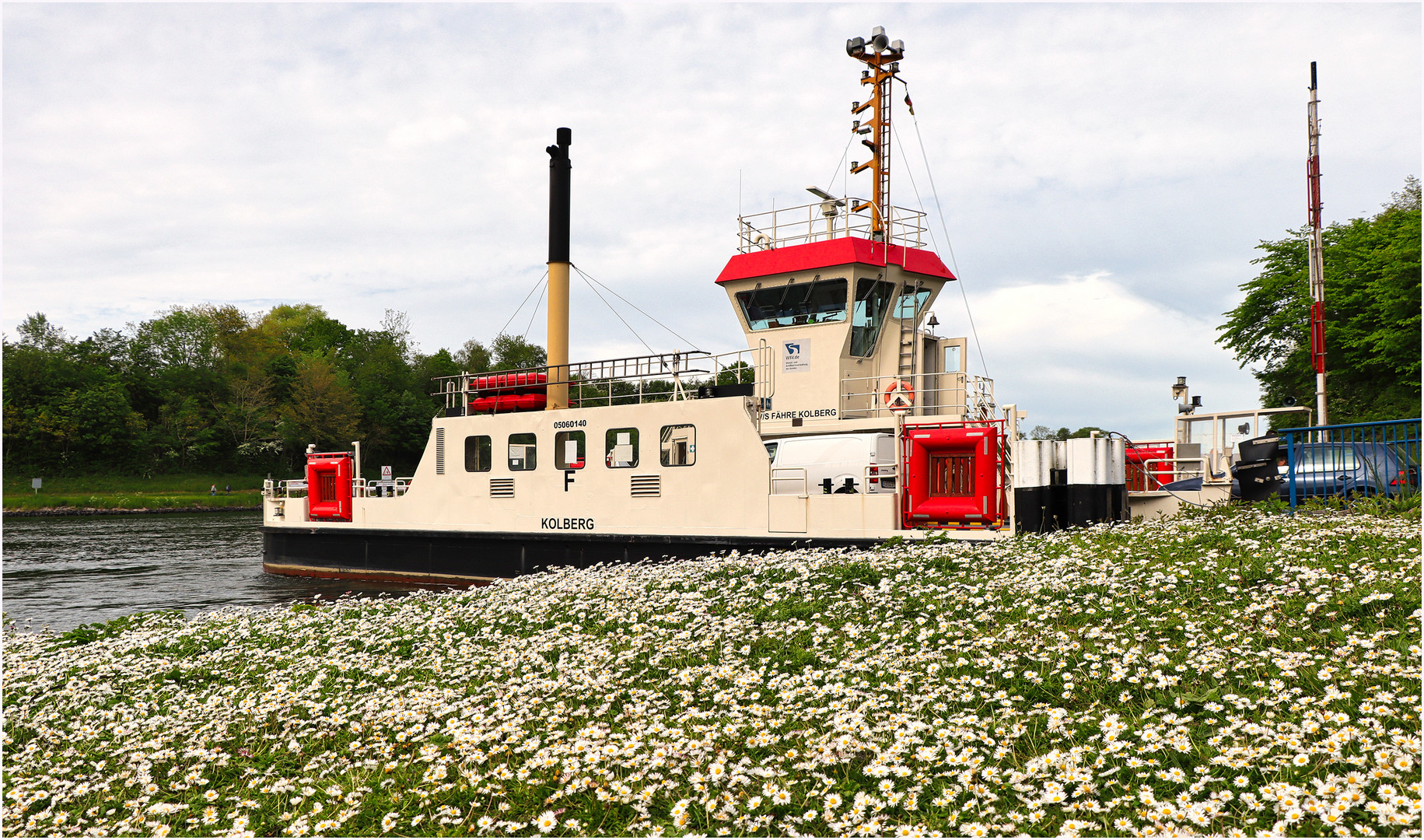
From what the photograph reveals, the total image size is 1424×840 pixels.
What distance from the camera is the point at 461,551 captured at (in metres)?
19.0

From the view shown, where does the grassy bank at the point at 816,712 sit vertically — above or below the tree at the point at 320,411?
below

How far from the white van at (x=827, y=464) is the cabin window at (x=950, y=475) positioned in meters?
0.69

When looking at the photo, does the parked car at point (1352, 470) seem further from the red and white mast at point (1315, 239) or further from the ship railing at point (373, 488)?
the ship railing at point (373, 488)

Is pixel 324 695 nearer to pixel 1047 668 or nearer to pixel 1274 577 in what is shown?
pixel 1047 668

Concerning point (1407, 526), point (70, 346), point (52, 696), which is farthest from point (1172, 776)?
point (70, 346)

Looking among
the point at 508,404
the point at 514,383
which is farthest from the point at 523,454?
the point at 514,383

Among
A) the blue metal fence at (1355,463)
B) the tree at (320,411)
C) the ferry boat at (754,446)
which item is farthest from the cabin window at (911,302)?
the tree at (320,411)

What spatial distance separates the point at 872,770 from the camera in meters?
4.88

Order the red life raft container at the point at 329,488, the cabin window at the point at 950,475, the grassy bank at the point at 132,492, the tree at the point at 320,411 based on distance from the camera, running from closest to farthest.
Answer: the cabin window at the point at 950,475 < the red life raft container at the point at 329,488 < the grassy bank at the point at 132,492 < the tree at the point at 320,411

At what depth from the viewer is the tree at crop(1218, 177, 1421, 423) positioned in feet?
104

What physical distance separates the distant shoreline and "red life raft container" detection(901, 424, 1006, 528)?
165 feet

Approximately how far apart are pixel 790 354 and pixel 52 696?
13.5 m

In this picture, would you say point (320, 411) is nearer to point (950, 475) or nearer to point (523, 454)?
point (523, 454)

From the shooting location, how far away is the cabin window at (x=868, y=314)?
18.0 metres
